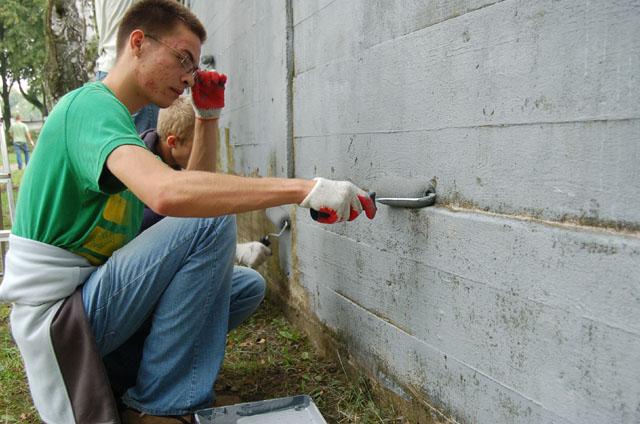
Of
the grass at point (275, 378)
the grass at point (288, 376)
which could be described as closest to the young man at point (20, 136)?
the grass at point (275, 378)

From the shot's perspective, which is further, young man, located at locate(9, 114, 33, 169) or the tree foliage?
the tree foliage

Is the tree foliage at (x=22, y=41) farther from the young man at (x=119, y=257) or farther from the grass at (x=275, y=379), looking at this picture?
the young man at (x=119, y=257)

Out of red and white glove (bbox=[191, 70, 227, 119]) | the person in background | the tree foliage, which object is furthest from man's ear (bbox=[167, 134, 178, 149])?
the tree foliage

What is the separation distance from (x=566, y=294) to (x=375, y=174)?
957mm

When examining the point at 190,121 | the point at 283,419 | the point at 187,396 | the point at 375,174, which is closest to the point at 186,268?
the point at 187,396

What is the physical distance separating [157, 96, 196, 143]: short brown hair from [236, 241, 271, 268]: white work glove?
2.26 ft

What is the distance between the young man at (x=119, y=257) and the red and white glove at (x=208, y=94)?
486mm

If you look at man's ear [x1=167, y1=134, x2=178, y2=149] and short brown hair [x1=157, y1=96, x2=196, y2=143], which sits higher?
short brown hair [x1=157, y1=96, x2=196, y2=143]

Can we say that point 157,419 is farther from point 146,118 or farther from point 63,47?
point 63,47

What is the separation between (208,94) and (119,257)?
3.31 feet

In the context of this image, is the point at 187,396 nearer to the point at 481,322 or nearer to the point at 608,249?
the point at 481,322

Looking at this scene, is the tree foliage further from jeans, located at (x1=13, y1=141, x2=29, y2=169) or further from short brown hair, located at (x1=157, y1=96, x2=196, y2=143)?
short brown hair, located at (x1=157, y1=96, x2=196, y2=143)

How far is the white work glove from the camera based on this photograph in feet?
10.2

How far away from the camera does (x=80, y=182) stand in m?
1.94
